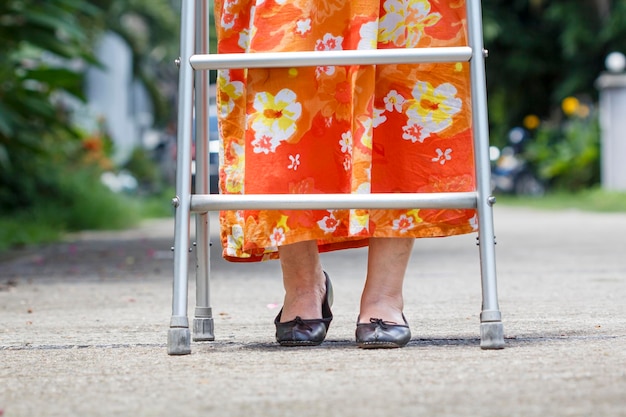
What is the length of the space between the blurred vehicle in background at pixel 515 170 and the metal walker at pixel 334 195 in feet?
67.0

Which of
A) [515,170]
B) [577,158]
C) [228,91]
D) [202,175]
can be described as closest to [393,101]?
[228,91]

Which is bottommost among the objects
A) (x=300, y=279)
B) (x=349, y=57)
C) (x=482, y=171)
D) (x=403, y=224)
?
(x=300, y=279)

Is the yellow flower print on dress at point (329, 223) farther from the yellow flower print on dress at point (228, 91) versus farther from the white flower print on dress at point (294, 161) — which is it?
the yellow flower print on dress at point (228, 91)

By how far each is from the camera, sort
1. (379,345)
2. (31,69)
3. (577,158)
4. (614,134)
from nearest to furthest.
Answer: (379,345) → (31,69) → (614,134) → (577,158)

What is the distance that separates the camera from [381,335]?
9.52 feet

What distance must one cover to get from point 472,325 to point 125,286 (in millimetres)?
2137

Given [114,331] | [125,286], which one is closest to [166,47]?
[125,286]

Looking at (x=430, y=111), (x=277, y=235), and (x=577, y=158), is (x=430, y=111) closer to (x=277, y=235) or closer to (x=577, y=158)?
(x=277, y=235)

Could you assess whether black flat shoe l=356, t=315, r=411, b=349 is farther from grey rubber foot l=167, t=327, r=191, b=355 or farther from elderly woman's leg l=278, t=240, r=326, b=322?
grey rubber foot l=167, t=327, r=191, b=355

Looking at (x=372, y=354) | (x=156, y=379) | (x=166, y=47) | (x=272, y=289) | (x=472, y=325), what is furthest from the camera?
(x=166, y=47)

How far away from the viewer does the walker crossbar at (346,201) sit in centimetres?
279

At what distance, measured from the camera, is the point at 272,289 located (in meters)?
4.91

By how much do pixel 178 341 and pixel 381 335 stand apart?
468 mm

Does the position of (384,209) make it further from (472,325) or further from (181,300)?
(472,325)
